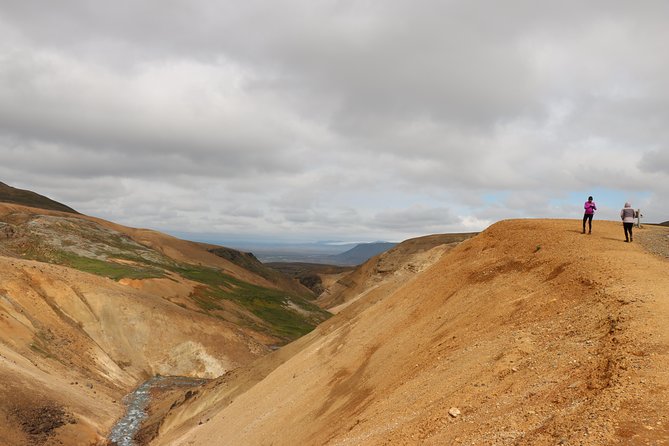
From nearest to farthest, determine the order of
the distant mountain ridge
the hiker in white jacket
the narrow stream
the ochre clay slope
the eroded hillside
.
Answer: the ochre clay slope, the hiker in white jacket, the eroded hillside, the narrow stream, the distant mountain ridge

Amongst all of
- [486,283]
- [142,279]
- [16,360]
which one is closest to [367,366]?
[486,283]

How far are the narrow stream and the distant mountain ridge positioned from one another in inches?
4853

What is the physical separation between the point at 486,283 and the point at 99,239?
8888 cm

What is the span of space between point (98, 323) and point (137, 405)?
16332 mm

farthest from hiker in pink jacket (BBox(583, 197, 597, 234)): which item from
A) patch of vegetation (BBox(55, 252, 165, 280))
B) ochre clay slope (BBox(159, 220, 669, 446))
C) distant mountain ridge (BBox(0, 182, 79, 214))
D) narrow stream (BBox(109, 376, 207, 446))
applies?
distant mountain ridge (BBox(0, 182, 79, 214))

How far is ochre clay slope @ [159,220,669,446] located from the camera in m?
9.03

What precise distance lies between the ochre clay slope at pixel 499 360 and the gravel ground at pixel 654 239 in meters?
0.21

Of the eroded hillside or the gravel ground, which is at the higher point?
the gravel ground

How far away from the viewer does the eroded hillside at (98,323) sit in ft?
109

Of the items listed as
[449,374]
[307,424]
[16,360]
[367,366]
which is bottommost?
[16,360]

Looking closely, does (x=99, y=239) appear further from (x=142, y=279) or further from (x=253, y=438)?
(x=253, y=438)

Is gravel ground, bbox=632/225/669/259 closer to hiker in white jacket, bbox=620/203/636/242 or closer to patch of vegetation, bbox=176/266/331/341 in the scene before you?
hiker in white jacket, bbox=620/203/636/242

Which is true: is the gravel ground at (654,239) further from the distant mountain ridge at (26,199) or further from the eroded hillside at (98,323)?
the distant mountain ridge at (26,199)

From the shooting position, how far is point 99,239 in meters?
90.8
